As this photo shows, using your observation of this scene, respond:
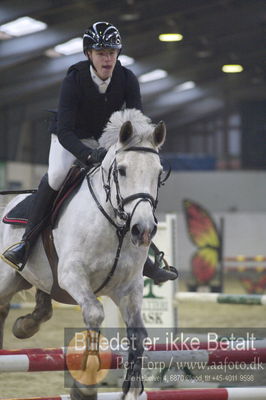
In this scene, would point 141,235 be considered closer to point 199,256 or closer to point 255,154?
point 199,256

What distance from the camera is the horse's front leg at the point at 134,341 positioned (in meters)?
3.93

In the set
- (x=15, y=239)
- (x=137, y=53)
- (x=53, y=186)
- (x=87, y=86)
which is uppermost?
(x=137, y=53)

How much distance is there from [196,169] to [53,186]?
1757 centimetres

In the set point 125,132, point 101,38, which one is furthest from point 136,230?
point 101,38

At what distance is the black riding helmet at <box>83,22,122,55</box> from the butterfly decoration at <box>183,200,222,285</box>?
10.1 meters

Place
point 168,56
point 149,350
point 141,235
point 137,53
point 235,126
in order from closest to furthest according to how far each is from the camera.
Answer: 1. point 141,235
2. point 149,350
3. point 137,53
4. point 168,56
5. point 235,126

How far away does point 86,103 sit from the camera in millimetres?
4461

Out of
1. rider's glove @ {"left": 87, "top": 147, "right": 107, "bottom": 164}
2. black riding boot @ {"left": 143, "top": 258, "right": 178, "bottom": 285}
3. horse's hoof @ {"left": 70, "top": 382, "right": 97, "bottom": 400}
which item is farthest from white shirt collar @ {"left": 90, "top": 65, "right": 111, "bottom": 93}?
horse's hoof @ {"left": 70, "top": 382, "right": 97, "bottom": 400}

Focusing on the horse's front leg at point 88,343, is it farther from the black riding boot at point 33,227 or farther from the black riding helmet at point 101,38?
the black riding helmet at point 101,38

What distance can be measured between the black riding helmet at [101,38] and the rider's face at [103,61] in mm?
38

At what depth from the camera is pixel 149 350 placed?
14.0 feet

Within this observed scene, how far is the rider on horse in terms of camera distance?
4348 millimetres

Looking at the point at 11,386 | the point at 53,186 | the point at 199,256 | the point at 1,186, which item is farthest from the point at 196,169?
the point at 53,186

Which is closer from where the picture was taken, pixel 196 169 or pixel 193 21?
pixel 193 21
